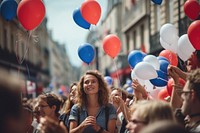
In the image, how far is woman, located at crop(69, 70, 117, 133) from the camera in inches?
144

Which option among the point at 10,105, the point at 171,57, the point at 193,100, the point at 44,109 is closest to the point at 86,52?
the point at 171,57

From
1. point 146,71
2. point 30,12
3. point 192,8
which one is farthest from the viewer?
point 30,12

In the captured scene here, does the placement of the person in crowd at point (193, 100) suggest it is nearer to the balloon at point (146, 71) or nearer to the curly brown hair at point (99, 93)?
the curly brown hair at point (99, 93)

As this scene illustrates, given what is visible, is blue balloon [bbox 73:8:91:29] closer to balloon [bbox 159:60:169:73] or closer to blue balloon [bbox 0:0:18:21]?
blue balloon [bbox 0:0:18:21]

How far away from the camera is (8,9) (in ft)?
20.8

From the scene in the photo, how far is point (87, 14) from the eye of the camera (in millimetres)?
6391

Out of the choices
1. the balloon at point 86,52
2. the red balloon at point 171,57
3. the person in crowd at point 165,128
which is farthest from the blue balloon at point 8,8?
the person in crowd at point 165,128

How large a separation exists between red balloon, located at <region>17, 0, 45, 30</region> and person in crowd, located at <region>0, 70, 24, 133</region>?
14.9 feet

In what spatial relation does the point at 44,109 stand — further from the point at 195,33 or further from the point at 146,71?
the point at 195,33

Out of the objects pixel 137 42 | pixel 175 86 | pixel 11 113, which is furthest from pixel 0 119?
pixel 137 42

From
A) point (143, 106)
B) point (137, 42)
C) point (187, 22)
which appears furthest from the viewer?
point (137, 42)

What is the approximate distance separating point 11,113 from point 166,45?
172 inches

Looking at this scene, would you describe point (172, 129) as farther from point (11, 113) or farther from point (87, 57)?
point (87, 57)

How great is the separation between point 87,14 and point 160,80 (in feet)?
6.45
